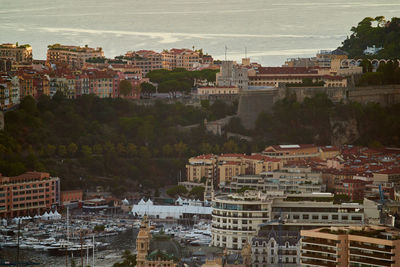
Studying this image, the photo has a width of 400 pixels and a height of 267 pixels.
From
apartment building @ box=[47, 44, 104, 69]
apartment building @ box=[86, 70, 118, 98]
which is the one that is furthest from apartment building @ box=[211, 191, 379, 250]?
apartment building @ box=[47, 44, 104, 69]

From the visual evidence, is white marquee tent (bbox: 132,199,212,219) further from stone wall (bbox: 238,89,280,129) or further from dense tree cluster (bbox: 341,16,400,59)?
dense tree cluster (bbox: 341,16,400,59)

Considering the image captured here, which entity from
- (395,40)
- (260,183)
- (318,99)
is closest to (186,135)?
(318,99)

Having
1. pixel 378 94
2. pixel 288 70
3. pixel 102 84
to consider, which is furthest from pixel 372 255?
pixel 288 70

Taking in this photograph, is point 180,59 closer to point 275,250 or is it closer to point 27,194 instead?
point 27,194

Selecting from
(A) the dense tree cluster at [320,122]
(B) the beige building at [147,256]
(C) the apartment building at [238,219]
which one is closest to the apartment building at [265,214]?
(C) the apartment building at [238,219]

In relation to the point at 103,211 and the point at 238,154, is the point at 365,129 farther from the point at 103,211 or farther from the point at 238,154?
the point at 103,211

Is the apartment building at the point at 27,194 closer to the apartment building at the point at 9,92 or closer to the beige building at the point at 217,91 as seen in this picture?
the apartment building at the point at 9,92
